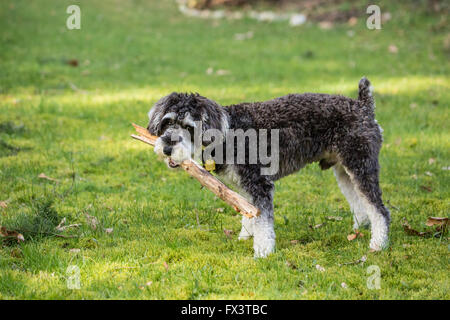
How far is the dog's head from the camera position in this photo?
4809mm

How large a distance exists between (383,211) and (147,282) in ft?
8.24

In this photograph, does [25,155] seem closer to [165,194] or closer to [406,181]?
[165,194]

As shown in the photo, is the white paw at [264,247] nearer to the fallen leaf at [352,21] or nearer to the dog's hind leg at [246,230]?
the dog's hind leg at [246,230]

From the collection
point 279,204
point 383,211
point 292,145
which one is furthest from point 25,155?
point 383,211

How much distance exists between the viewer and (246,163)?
5289mm

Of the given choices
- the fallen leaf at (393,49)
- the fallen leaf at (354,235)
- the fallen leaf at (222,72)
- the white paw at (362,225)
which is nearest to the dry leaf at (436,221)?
the white paw at (362,225)

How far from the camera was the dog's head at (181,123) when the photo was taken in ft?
15.8

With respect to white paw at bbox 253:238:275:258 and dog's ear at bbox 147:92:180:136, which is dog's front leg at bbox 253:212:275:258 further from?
dog's ear at bbox 147:92:180:136

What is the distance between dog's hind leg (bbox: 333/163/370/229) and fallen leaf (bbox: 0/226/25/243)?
347 centimetres

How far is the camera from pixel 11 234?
5.34 meters

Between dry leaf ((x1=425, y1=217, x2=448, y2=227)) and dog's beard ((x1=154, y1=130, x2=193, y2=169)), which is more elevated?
dog's beard ((x1=154, y1=130, x2=193, y2=169))

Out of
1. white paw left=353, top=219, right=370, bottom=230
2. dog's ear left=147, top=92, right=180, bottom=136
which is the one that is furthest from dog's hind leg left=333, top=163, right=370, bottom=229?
dog's ear left=147, top=92, right=180, bottom=136

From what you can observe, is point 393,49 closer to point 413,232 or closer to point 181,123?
point 413,232

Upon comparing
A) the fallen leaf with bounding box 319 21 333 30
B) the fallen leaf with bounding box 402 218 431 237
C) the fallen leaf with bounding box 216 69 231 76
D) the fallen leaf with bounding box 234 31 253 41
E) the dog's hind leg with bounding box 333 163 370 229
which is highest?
the fallen leaf with bounding box 319 21 333 30
